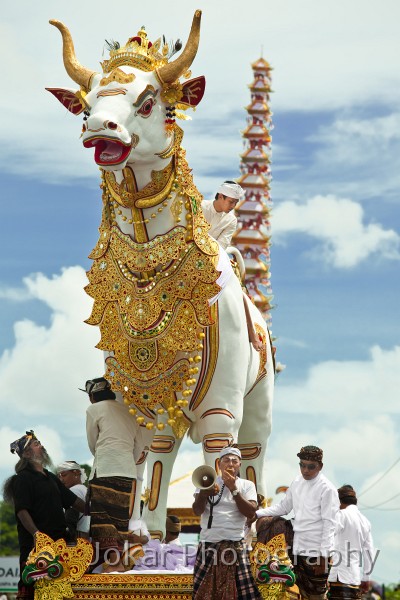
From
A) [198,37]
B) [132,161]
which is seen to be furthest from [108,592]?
[198,37]

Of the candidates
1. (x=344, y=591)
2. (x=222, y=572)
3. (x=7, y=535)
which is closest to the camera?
(x=222, y=572)

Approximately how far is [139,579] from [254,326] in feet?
9.14

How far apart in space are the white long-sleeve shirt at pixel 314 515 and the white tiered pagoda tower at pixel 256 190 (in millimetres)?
22093

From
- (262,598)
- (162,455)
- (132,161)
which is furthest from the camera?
(162,455)

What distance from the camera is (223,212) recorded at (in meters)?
13.8

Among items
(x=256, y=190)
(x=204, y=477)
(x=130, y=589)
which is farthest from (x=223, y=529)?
(x=256, y=190)

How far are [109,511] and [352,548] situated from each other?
2.51 meters

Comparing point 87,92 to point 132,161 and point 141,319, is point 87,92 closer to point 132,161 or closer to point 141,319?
point 132,161

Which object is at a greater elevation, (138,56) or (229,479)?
(138,56)

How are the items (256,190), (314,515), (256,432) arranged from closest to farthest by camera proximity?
(314,515)
(256,432)
(256,190)

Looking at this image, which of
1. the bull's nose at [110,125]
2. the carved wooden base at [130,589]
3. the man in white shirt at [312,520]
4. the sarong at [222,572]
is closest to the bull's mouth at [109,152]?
the bull's nose at [110,125]

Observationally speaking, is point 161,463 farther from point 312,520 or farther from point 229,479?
point 229,479

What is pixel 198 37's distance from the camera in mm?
12727

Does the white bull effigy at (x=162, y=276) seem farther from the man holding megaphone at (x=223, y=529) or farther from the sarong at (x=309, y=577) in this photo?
the man holding megaphone at (x=223, y=529)
